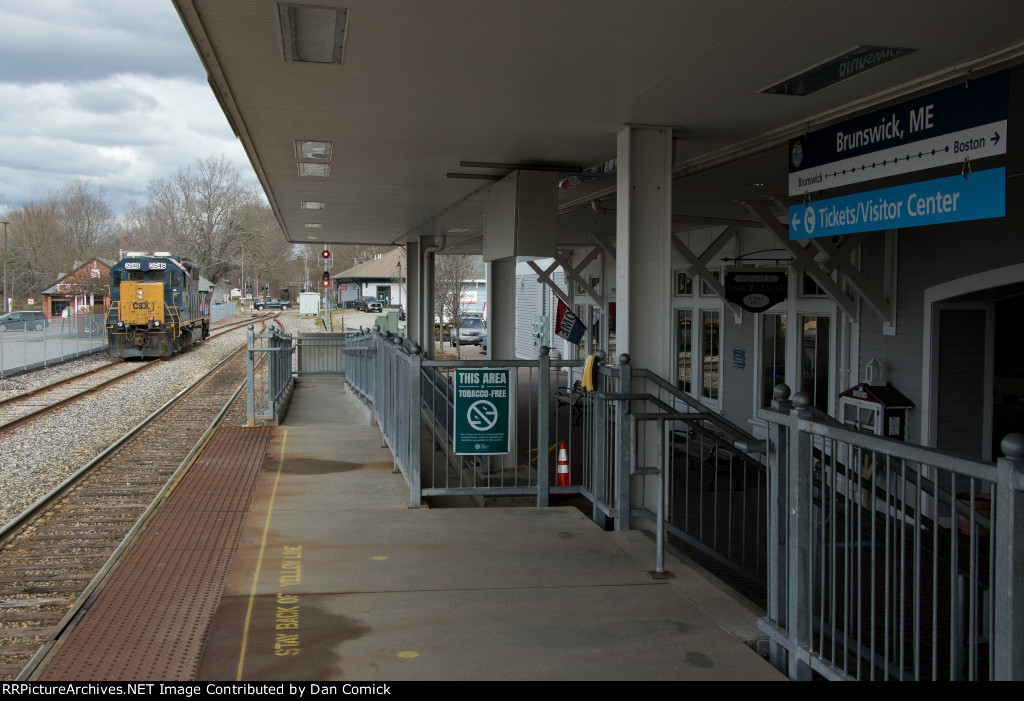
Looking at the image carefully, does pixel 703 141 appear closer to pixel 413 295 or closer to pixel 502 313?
pixel 502 313

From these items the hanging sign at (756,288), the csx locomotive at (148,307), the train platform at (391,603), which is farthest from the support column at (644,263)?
the csx locomotive at (148,307)

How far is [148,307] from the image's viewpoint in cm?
3197

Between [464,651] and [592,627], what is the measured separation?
816 millimetres

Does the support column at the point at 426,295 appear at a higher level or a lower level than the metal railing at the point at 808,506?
higher

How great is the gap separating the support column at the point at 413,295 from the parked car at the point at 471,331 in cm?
2059

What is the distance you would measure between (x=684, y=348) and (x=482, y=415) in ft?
37.7

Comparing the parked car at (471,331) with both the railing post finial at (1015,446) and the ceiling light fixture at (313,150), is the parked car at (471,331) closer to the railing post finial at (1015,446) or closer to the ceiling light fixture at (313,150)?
the ceiling light fixture at (313,150)

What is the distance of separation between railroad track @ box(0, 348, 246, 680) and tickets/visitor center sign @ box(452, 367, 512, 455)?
318cm

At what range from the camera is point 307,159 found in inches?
385

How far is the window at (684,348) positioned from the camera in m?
17.9

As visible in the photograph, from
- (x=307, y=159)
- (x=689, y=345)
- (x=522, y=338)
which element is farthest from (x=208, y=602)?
(x=522, y=338)

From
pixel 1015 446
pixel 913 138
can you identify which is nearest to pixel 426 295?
pixel 913 138

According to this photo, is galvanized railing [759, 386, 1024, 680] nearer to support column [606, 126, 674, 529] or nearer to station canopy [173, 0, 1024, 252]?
station canopy [173, 0, 1024, 252]
